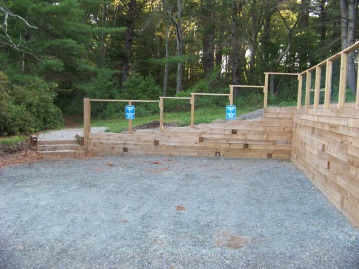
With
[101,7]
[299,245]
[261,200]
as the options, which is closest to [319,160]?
[261,200]

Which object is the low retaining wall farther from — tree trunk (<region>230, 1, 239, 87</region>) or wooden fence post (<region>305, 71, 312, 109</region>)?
tree trunk (<region>230, 1, 239, 87</region>)

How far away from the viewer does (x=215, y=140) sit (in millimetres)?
9336

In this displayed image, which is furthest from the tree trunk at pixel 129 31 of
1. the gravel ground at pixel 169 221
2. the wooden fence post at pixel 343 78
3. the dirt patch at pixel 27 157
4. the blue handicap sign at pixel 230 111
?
the wooden fence post at pixel 343 78

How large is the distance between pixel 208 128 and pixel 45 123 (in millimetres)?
8188

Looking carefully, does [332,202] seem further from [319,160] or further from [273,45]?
[273,45]

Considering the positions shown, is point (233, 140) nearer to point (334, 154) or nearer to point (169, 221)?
point (334, 154)

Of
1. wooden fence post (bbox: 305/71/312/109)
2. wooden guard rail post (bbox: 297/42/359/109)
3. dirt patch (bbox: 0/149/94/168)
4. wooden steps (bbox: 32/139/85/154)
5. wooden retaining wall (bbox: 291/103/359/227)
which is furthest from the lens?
wooden steps (bbox: 32/139/85/154)

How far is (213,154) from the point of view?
941cm

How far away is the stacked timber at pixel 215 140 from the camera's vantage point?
9.11 m

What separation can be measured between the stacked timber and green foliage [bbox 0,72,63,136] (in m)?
3.29

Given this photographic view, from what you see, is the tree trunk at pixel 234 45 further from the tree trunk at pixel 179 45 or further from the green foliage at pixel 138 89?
the green foliage at pixel 138 89

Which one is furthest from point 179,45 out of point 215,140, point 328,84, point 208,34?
point 328,84

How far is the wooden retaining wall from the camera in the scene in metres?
4.29

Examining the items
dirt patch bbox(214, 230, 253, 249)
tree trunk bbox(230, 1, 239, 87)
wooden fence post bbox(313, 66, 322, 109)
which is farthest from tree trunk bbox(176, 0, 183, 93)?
dirt patch bbox(214, 230, 253, 249)
